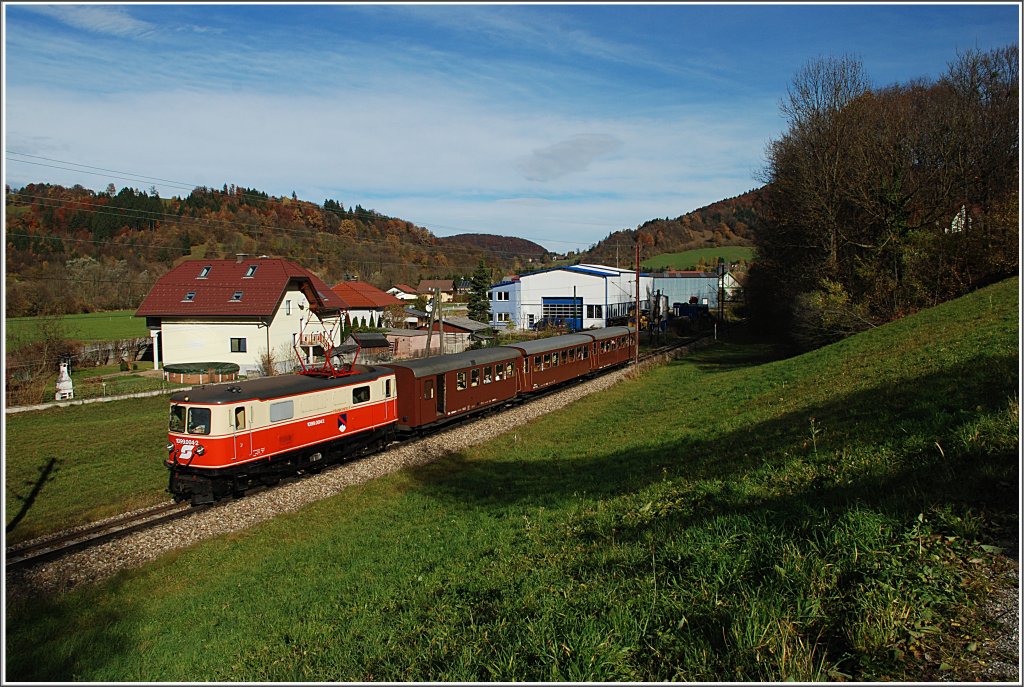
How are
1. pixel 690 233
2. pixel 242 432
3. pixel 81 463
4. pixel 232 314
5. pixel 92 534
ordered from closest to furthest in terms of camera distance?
pixel 92 534 < pixel 242 432 < pixel 81 463 < pixel 232 314 < pixel 690 233

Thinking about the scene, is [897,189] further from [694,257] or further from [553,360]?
[694,257]

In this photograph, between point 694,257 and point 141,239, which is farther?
point 694,257

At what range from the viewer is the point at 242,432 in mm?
13461

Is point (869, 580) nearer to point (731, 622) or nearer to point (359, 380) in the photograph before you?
point (731, 622)

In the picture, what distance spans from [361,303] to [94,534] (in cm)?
4950

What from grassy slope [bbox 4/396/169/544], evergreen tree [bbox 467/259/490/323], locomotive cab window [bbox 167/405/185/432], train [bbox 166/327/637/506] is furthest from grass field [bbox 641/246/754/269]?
Result: locomotive cab window [bbox 167/405/185/432]

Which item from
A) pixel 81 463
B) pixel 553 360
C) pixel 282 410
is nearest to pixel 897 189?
pixel 553 360

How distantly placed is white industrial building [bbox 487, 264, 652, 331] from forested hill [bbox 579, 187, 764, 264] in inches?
3586

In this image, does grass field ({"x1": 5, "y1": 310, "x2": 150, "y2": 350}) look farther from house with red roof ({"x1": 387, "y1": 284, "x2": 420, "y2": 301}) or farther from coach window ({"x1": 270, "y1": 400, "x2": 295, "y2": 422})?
house with red roof ({"x1": 387, "y1": 284, "x2": 420, "y2": 301})

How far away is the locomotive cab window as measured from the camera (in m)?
13.4

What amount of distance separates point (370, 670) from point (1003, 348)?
12.4 metres

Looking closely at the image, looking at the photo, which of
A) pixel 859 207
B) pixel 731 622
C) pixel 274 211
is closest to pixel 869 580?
pixel 731 622

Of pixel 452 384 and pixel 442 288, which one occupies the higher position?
pixel 442 288

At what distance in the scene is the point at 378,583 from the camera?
8578 mm
